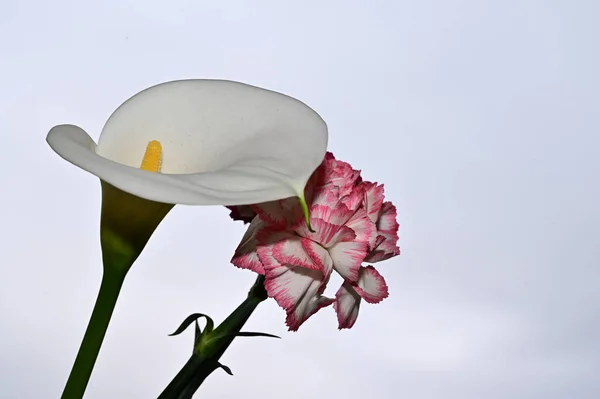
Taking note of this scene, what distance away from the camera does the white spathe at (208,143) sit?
1.14 ft

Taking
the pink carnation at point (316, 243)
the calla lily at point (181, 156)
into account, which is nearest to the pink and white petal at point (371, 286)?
the pink carnation at point (316, 243)

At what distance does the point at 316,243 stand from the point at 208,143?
0.09 metres

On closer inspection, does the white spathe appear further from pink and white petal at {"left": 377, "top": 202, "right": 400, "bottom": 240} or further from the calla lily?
pink and white petal at {"left": 377, "top": 202, "right": 400, "bottom": 240}

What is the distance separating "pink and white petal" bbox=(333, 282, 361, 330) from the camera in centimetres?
51

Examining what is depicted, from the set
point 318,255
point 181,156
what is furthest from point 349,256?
point 181,156

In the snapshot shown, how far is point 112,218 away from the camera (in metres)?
0.44

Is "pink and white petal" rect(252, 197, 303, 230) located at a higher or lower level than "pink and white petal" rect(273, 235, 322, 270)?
higher

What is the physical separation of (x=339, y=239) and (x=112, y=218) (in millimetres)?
131

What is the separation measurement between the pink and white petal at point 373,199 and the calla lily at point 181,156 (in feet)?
0.28

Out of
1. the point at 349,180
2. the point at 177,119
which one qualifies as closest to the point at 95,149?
the point at 177,119

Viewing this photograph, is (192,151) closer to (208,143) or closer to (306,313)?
(208,143)

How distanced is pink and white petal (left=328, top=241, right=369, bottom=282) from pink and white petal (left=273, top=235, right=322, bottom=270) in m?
0.02

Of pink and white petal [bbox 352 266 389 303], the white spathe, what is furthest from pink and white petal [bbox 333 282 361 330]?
the white spathe

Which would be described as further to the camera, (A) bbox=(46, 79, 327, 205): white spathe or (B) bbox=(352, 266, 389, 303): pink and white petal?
(B) bbox=(352, 266, 389, 303): pink and white petal
